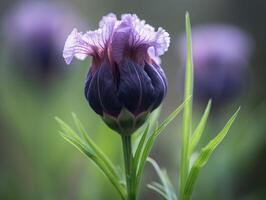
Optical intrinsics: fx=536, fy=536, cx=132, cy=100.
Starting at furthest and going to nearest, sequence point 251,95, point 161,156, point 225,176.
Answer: point 161,156
point 251,95
point 225,176

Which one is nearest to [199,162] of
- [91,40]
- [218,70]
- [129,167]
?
[129,167]

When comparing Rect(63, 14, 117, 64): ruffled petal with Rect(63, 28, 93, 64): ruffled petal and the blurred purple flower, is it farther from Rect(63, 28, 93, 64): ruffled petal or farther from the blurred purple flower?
the blurred purple flower

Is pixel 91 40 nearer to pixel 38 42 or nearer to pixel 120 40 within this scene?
pixel 120 40

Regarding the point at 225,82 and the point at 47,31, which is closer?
the point at 225,82

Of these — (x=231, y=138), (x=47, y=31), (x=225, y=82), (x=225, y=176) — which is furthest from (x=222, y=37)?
(x=47, y=31)

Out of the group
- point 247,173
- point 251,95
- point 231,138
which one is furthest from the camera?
point 251,95

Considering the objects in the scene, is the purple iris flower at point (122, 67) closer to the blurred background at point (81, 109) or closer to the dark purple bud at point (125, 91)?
the dark purple bud at point (125, 91)

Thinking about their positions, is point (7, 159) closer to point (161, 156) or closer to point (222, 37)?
point (161, 156)
